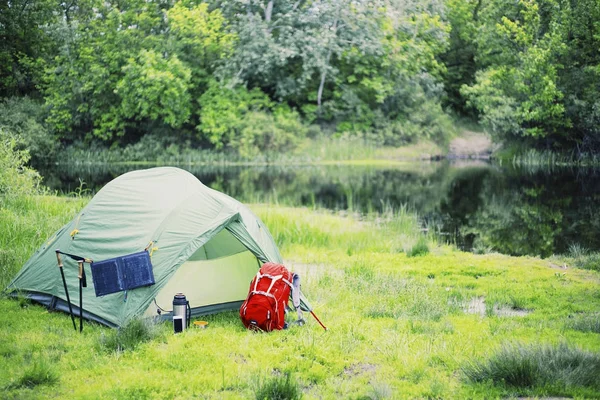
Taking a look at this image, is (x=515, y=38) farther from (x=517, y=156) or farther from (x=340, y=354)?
(x=340, y=354)

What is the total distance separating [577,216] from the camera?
15367mm

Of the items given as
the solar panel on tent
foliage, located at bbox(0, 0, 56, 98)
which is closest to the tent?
the solar panel on tent

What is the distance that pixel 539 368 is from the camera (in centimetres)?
478

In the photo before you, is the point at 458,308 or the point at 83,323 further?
the point at 458,308

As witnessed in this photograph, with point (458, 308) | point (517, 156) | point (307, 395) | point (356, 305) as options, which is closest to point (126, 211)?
point (356, 305)

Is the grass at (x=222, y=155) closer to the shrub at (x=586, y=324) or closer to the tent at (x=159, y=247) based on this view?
the tent at (x=159, y=247)

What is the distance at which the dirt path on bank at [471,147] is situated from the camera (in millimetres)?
34438

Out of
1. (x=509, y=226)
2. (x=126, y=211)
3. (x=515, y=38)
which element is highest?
(x=515, y=38)

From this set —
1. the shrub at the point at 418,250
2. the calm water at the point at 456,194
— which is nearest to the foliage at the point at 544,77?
the calm water at the point at 456,194

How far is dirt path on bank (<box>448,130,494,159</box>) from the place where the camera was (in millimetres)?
34438

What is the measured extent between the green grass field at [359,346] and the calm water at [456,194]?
4.31 m

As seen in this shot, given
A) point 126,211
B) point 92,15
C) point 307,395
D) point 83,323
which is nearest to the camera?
point 307,395

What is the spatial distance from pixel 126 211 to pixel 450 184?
1661cm

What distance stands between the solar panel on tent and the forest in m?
23.1
